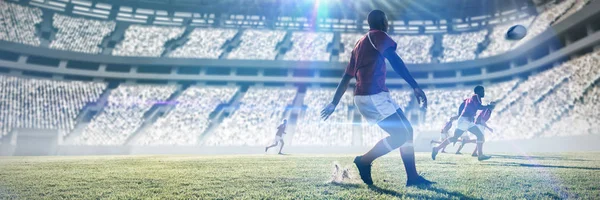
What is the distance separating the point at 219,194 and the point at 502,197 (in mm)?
2616

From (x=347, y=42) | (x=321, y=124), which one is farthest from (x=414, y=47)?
(x=321, y=124)

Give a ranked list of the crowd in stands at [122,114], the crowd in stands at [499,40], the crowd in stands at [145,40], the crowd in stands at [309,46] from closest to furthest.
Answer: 1. the crowd in stands at [122,114]
2. the crowd in stands at [499,40]
3. the crowd in stands at [145,40]
4. the crowd in stands at [309,46]

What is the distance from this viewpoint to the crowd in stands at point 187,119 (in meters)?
25.8

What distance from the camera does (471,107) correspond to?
8.38 meters

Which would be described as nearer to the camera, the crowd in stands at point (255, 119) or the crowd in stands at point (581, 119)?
the crowd in stands at point (581, 119)

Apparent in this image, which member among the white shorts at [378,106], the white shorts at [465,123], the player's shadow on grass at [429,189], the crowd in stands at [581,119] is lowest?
the player's shadow on grass at [429,189]

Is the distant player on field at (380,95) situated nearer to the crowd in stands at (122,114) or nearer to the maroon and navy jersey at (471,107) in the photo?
the maroon and navy jersey at (471,107)

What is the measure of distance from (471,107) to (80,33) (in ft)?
114

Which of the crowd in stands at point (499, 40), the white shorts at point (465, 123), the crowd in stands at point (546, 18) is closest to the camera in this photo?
the white shorts at point (465, 123)

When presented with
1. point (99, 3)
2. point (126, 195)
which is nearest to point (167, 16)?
point (99, 3)

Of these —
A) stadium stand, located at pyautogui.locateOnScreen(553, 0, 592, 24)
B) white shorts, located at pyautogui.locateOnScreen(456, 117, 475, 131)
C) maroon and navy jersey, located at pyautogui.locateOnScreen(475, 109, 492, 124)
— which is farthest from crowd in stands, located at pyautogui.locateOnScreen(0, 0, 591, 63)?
white shorts, located at pyautogui.locateOnScreen(456, 117, 475, 131)

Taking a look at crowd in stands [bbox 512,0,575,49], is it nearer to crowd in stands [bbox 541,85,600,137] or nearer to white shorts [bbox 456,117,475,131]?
crowd in stands [bbox 541,85,600,137]

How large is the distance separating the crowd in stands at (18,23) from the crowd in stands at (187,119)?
1286 centimetres

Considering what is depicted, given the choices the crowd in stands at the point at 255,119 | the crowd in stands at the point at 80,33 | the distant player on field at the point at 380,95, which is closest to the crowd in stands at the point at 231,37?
the crowd in stands at the point at 80,33
